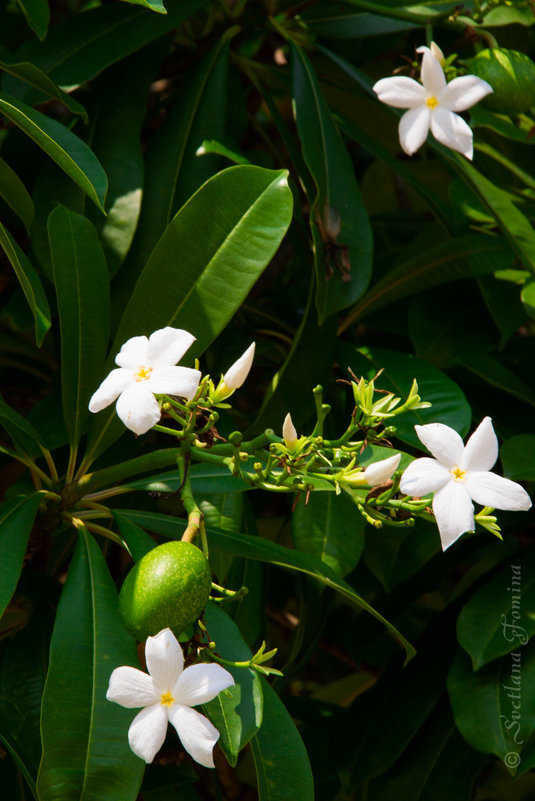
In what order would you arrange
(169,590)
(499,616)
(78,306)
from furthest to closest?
(499,616) < (78,306) < (169,590)

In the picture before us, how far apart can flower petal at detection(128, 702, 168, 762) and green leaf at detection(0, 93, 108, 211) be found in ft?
1.64

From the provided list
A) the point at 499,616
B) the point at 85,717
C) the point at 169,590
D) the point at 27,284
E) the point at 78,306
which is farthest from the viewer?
the point at 499,616

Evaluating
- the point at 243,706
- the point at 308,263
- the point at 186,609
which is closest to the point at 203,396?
the point at 186,609

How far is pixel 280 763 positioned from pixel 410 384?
0.55 metres

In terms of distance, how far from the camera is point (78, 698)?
80cm

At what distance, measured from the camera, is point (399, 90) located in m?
1.02

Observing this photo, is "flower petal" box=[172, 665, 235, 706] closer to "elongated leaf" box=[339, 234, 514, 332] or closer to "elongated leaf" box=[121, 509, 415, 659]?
"elongated leaf" box=[121, 509, 415, 659]

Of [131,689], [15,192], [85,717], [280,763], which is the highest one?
[15,192]

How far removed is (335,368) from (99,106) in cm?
59

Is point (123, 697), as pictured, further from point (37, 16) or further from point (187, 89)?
point (187, 89)

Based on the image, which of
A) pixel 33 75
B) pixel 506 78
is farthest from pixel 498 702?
pixel 33 75

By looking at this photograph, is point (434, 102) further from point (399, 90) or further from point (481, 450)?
point (481, 450)

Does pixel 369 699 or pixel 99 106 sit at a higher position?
pixel 99 106

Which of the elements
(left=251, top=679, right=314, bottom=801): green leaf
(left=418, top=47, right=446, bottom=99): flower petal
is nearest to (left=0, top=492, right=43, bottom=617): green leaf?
(left=251, top=679, right=314, bottom=801): green leaf
